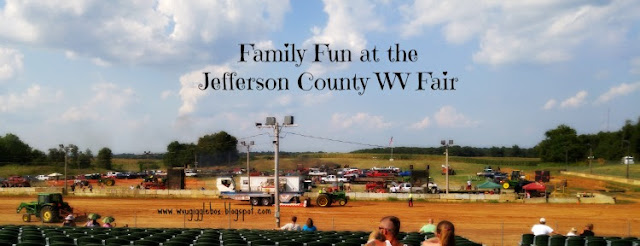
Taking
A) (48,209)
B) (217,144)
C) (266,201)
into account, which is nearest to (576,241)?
(48,209)

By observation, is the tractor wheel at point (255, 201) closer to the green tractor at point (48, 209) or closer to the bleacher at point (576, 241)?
the green tractor at point (48, 209)

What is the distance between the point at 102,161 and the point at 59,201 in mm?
105374

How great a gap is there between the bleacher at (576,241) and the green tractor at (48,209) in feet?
96.3

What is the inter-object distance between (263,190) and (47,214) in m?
18.6

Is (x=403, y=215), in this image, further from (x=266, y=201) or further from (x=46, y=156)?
(x=46, y=156)

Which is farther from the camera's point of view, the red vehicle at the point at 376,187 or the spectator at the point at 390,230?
the red vehicle at the point at 376,187

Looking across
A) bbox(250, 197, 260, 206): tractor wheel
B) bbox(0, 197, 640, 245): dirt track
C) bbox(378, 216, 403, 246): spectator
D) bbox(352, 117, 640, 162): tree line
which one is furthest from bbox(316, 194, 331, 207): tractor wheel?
bbox(352, 117, 640, 162): tree line

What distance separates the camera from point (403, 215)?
44.3 meters

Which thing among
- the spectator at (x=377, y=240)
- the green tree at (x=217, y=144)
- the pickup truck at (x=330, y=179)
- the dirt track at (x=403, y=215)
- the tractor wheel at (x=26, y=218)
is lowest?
the dirt track at (x=403, y=215)

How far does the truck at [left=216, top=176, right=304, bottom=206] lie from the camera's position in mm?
50094

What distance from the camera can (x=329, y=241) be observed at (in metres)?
15.1

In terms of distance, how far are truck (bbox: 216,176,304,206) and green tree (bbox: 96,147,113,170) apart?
92817mm

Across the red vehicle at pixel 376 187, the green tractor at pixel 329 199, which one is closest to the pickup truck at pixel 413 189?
the red vehicle at pixel 376 187

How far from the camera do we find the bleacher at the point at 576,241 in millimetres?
15978
